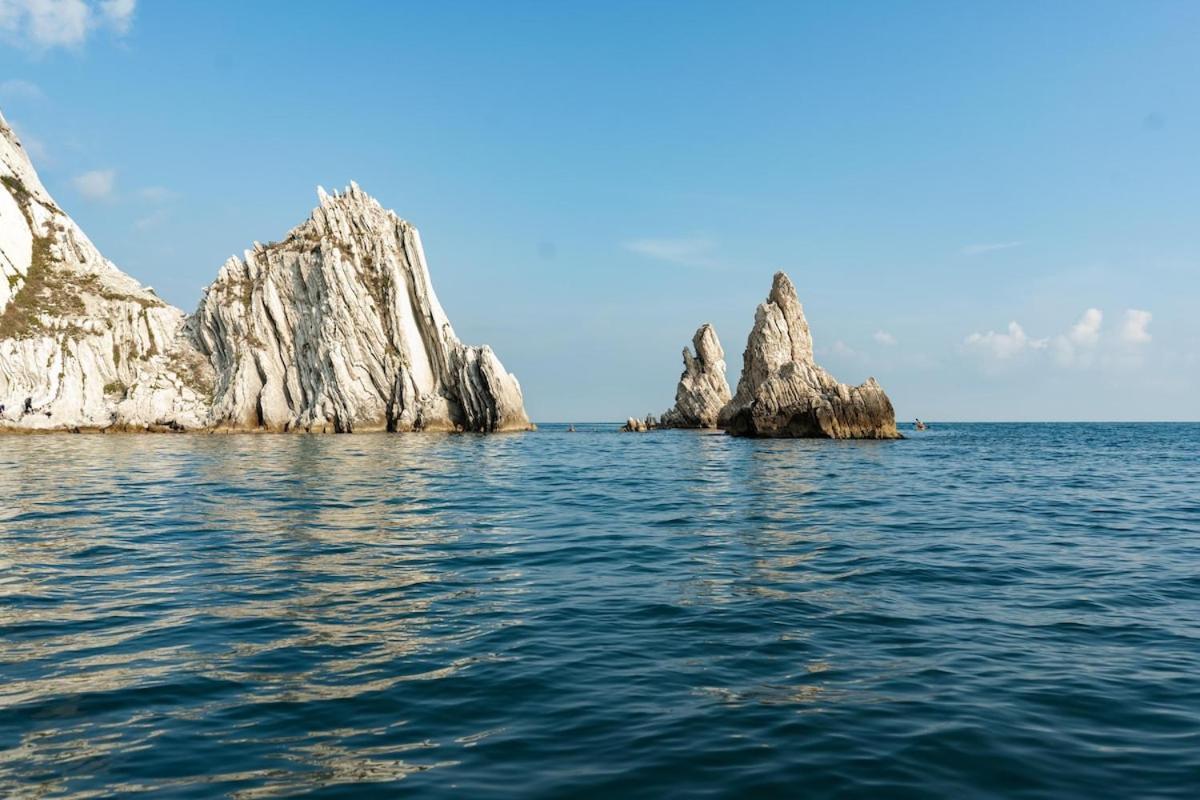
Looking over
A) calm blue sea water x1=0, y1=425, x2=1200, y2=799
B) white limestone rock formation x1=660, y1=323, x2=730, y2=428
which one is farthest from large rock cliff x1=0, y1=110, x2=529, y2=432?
calm blue sea water x1=0, y1=425, x2=1200, y2=799

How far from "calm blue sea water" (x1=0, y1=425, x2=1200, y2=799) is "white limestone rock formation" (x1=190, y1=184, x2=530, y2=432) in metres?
68.7

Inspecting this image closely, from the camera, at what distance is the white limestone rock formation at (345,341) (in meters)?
87.1

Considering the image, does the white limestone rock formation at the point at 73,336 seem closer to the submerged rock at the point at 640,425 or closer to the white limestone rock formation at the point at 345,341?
the white limestone rock formation at the point at 345,341

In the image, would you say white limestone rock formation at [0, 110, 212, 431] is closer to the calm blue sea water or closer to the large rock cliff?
the large rock cliff

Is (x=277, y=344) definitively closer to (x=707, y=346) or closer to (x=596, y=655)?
(x=707, y=346)

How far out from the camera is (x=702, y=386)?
11488cm

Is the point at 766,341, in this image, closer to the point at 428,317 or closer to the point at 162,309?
the point at 428,317

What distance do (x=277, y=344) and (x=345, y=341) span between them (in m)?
10.7

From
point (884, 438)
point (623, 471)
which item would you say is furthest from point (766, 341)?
point (623, 471)

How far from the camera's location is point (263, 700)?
6922 millimetres

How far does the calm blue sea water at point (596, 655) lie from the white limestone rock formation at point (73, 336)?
7529 centimetres

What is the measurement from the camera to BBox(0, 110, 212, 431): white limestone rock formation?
3164 inches

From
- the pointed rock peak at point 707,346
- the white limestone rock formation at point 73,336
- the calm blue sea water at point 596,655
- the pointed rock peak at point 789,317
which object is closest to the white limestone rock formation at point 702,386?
the pointed rock peak at point 707,346

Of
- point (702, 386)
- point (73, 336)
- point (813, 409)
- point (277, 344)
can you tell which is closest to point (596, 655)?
point (813, 409)
